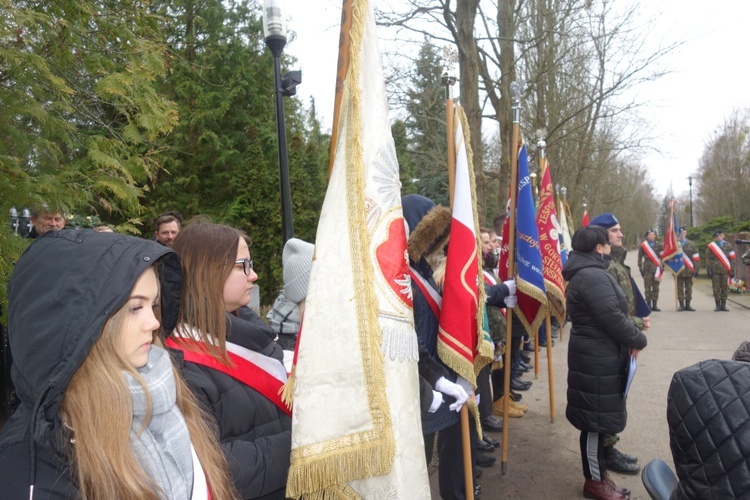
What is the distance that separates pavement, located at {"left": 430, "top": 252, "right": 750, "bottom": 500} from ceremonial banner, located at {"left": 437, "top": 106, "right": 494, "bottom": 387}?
1.93 metres

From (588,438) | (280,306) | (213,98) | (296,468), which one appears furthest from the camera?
(213,98)

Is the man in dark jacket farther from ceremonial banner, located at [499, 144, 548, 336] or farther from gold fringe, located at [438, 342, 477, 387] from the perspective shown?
ceremonial banner, located at [499, 144, 548, 336]

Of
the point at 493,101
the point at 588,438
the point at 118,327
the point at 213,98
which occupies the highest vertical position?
the point at 213,98

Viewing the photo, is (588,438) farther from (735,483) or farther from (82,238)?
(82,238)

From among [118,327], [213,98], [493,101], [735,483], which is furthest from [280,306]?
[213,98]

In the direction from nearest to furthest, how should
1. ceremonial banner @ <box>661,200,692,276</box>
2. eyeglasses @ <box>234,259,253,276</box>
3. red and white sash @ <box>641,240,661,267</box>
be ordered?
eyeglasses @ <box>234,259,253,276</box>, ceremonial banner @ <box>661,200,692,276</box>, red and white sash @ <box>641,240,661,267</box>

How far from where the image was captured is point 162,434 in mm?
1470

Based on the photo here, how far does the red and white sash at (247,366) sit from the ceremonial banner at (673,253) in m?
13.9

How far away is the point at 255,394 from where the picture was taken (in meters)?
2.00

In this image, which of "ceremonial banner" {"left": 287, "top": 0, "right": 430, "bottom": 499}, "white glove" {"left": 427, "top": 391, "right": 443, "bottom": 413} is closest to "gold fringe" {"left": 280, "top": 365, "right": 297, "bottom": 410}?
"ceremonial banner" {"left": 287, "top": 0, "right": 430, "bottom": 499}

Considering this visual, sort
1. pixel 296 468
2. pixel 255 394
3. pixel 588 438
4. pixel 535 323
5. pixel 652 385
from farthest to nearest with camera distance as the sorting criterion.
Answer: pixel 652 385
pixel 535 323
pixel 588 438
pixel 255 394
pixel 296 468

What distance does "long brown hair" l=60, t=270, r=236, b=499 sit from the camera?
1.23 metres

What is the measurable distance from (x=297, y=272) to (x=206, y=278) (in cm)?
81

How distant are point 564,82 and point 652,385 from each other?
1190 cm
